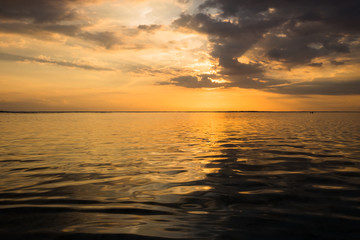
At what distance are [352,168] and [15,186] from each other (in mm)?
14526

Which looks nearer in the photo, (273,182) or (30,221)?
(30,221)

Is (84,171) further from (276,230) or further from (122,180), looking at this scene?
(276,230)

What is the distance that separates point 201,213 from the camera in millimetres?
6188

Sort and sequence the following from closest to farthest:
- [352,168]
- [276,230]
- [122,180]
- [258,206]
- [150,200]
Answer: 1. [276,230]
2. [258,206]
3. [150,200]
4. [122,180]
5. [352,168]

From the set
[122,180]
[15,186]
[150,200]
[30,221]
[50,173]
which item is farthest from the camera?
[50,173]

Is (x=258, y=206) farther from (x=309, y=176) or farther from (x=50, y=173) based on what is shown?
(x=50, y=173)

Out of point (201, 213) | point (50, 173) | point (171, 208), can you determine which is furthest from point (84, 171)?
point (201, 213)

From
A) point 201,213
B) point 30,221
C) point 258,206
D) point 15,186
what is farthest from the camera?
point 15,186

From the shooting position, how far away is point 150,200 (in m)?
7.26

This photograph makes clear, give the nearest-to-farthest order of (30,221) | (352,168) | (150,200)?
(30,221)
(150,200)
(352,168)

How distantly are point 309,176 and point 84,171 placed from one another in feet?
32.6

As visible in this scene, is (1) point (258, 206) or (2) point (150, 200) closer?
(1) point (258, 206)

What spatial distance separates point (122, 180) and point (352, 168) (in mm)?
10749

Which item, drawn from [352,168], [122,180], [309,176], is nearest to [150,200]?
[122,180]
